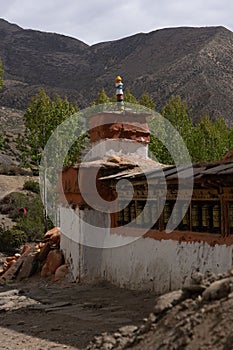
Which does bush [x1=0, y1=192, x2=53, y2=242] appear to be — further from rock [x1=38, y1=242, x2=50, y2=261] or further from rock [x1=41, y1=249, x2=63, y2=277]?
rock [x1=41, y1=249, x2=63, y2=277]

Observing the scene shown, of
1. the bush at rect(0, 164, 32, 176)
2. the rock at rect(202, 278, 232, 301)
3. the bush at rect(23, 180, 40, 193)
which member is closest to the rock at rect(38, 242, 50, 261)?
the rock at rect(202, 278, 232, 301)

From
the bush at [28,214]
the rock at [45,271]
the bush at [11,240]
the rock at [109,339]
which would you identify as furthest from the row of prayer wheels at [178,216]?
the bush at [28,214]

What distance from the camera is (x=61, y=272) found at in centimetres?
1256

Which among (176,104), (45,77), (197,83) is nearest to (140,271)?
(176,104)

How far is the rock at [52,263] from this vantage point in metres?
13.1

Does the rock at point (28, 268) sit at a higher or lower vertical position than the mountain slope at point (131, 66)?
lower

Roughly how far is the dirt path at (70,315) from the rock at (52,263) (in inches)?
51.7

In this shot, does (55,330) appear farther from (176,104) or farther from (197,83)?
(197,83)

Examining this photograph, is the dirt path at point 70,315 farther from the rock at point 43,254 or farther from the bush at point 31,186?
the bush at point 31,186

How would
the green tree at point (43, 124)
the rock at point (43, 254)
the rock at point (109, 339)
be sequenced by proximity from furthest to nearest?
the green tree at point (43, 124) < the rock at point (43, 254) < the rock at point (109, 339)

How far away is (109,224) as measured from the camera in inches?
466

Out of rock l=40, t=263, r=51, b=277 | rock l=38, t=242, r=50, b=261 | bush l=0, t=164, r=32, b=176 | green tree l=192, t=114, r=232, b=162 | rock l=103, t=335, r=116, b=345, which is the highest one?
green tree l=192, t=114, r=232, b=162

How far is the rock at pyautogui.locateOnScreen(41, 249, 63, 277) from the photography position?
1310cm

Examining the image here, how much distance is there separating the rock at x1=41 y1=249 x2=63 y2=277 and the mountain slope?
5556 cm
